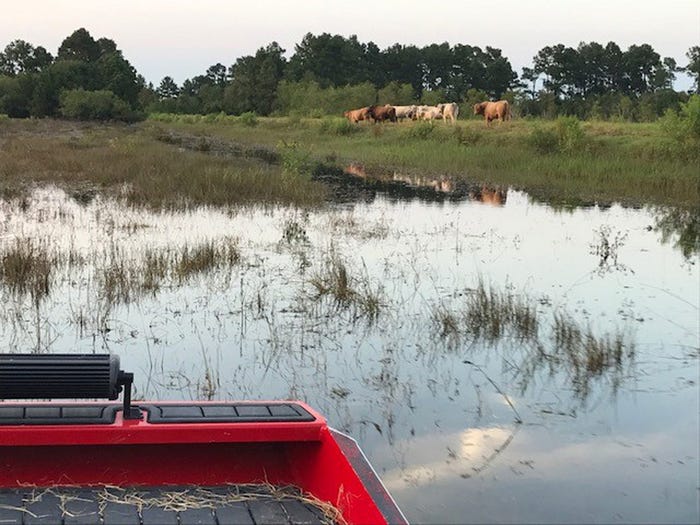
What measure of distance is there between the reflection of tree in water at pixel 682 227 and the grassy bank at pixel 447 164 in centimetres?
107

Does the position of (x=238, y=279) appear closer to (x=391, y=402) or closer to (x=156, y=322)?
(x=156, y=322)

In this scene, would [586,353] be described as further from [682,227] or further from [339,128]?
[339,128]

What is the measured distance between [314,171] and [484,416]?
1924 centimetres

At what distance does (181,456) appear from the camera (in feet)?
14.0

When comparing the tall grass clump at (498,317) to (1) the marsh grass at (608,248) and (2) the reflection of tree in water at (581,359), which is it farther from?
(1) the marsh grass at (608,248)

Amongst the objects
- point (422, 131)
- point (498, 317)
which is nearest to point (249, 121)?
point (422, 131)

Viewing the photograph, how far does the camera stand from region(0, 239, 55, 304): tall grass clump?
9.16 m

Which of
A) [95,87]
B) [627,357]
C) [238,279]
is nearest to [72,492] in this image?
[627,357]

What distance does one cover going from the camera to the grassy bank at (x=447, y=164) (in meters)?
17.8

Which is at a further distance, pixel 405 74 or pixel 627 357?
pixel 405 74

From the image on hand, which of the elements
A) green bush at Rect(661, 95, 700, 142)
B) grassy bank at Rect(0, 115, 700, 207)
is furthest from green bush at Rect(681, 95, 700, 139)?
grassy bank at Rect(0, 115, 700, 207)

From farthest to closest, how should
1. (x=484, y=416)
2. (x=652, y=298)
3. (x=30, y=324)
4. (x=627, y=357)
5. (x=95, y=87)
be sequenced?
(x=95, y=87) → (x=652, y=298) → (x=30, y=324) → (x=627, y=357) → (x=484, y=416)

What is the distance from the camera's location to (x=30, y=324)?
26.4ft

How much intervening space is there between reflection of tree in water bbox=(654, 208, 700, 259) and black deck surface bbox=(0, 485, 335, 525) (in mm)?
9172
